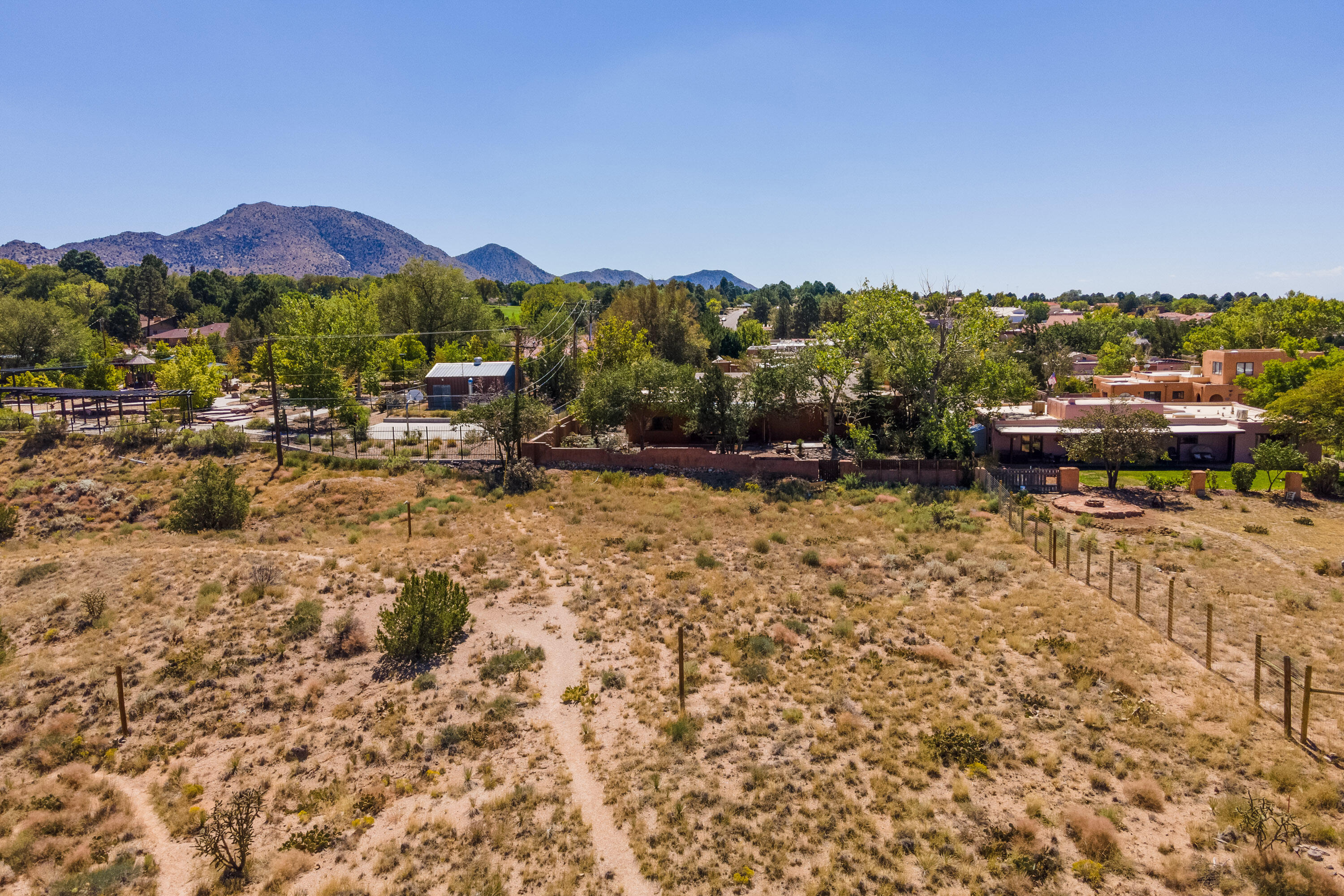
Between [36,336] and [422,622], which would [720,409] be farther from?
[36,336]

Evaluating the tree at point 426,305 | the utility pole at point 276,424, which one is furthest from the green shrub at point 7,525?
the tree at point 426,305

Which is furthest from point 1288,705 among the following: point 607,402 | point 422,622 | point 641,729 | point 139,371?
point 139,371

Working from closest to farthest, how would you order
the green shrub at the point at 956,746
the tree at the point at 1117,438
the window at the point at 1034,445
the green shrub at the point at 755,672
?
the green shrub at the point at 956,746 → the green shrub at the point at 755,672 → the tree at the point at 1117,438 → the window at the point at 1034,445

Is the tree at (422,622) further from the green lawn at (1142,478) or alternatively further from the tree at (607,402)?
the green lawn at (1142,478)

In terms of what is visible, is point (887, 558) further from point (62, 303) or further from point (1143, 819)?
point (62, 303)

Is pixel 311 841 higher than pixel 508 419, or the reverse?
pixel 508 419

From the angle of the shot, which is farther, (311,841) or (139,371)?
(139,371)

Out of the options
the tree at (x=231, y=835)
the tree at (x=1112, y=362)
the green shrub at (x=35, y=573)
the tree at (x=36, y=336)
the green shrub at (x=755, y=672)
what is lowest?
the tree at (x=231, y=835)
